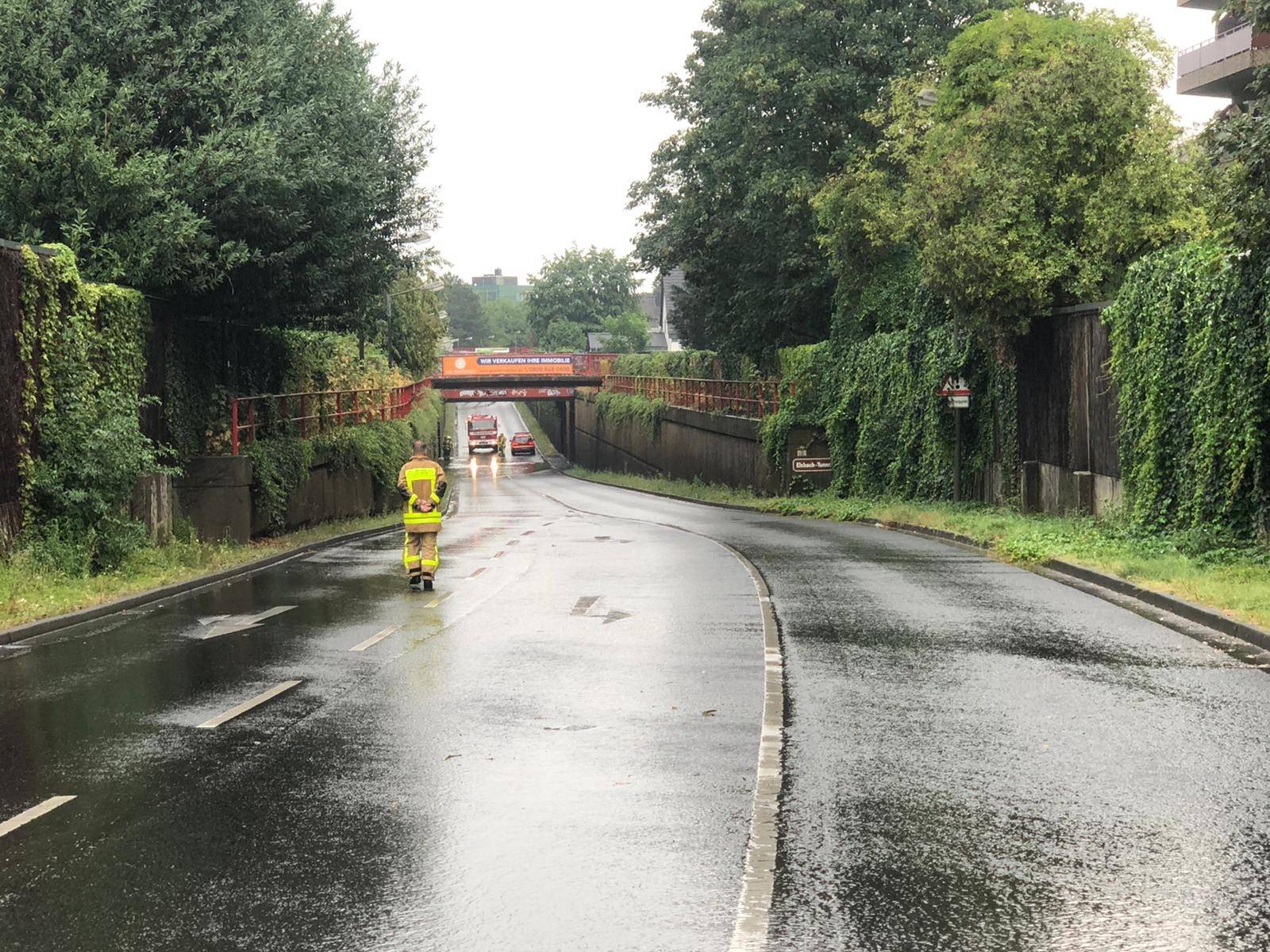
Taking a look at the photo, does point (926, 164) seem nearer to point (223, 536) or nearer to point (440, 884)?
point (223, 536)

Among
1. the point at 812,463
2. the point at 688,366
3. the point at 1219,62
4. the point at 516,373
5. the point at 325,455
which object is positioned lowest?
the point at 812,463

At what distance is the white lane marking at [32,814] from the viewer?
21.7 ft

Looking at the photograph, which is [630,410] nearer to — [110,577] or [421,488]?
[110,577]

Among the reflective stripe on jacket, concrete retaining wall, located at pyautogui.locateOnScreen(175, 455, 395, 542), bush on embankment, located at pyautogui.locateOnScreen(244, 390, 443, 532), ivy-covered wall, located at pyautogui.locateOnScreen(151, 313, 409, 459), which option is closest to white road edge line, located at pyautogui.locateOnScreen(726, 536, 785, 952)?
the reflective stripe on jacket

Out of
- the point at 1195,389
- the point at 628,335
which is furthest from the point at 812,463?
the point at 628,335

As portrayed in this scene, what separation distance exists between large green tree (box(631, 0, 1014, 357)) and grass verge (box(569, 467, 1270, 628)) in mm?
12041

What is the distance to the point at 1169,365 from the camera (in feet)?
62.4

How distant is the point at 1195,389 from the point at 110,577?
13.8 meters

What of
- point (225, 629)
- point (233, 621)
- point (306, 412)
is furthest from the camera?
point (306, 412)

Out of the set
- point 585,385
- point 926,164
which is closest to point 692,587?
point 926,164

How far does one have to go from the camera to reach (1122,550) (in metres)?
18.7

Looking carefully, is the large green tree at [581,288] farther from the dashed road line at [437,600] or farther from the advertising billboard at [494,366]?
the dashed road line at [437,600]

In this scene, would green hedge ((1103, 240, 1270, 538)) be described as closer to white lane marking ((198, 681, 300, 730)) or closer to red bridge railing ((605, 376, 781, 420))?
white lane marking ((198, 681, 300, 730))

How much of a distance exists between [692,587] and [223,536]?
975 cm
